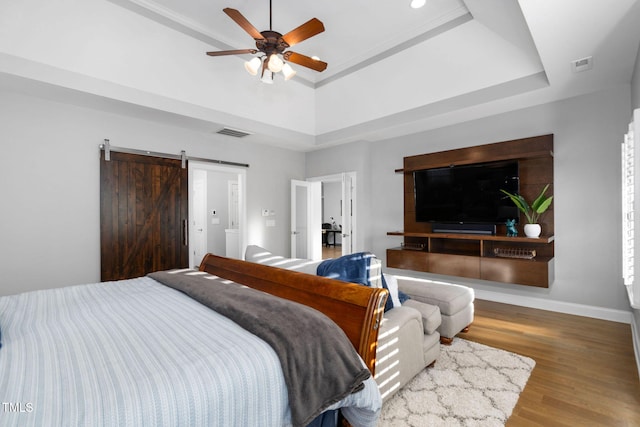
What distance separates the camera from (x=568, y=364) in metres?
2.41

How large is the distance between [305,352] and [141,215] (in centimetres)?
369

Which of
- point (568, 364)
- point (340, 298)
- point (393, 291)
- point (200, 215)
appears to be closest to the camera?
point (340, 298)

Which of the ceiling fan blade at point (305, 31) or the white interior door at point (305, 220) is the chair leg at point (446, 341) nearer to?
the ceiling fan blade at point (305, 31)

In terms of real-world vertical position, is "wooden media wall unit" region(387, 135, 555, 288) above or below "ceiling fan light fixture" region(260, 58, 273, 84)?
below

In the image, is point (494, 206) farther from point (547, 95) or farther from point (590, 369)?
point (590, 369)

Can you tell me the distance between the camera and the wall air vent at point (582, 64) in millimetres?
2729

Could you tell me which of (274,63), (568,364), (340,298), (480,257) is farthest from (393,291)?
(274,63)

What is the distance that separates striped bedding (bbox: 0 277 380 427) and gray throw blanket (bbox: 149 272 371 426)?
46mm

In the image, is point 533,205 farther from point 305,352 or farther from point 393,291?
point 305,352

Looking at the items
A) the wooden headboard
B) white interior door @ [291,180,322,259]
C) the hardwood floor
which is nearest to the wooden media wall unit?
the hardwood floor

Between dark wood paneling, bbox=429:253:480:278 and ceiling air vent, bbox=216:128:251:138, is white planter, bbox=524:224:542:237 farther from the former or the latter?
ceiling air vent, bbox=216:128:251:138

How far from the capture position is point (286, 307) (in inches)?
56.4

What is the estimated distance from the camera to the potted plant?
3537 mm

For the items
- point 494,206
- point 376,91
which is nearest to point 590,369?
point 494,206
